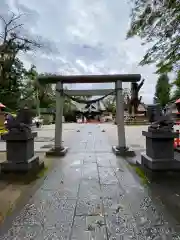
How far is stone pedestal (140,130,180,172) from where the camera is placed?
18.4 ft

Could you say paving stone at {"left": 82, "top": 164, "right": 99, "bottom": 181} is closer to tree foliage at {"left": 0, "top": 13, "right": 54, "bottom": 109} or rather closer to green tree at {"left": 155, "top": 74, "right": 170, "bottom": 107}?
tree foliage at {"left": 0, "top": 13, "right": 54, "bottom": 109}

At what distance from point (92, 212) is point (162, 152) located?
2.84m

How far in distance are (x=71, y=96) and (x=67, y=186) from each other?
4.82 meters

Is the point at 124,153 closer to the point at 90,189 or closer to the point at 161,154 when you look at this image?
the point at 161,154

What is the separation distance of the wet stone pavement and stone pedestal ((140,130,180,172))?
2.26 ft

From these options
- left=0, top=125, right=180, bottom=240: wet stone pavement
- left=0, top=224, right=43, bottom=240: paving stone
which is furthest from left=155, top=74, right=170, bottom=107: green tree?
left=0, top=224, right=43, bottom=240: paving stone

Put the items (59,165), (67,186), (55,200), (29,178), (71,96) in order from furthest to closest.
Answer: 1. (71,96)
2. (59,165)
3. (29,178)
4. (67,186)
5. (55,200)

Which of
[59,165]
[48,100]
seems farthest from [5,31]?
[48,100]

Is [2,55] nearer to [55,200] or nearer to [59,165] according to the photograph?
[59,165]

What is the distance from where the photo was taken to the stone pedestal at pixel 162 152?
5609mm

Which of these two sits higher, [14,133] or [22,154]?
[14,133]

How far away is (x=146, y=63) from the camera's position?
932 cm

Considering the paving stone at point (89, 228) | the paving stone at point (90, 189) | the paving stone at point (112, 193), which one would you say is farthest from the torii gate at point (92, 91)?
the paving stone at point (89, 228)

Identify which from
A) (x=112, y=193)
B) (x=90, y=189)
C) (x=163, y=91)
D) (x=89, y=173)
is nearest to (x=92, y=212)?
(x=112, y=193)
